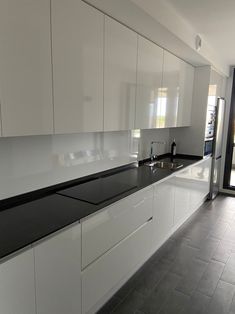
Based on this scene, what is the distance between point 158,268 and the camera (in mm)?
2469

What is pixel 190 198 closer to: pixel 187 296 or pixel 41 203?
pixel 187 296

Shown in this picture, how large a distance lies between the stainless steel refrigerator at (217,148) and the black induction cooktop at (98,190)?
2.68 metres

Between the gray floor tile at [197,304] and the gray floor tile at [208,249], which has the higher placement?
the gray floor tile at [208,249]

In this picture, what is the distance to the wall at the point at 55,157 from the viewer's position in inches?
66.6

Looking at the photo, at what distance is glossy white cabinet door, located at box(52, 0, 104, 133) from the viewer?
1.52 metres

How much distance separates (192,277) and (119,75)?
2.04m

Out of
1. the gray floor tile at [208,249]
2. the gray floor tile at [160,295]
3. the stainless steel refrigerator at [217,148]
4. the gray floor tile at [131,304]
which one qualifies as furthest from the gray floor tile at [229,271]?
the stainless steel refrigerator at [217,148]

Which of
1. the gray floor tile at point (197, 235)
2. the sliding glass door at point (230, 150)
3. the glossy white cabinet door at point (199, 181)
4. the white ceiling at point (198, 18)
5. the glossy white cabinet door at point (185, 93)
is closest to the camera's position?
the white ceiling at point (198, 18)

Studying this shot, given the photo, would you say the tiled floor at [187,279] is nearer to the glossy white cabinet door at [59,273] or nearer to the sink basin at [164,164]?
the glossy white cabinet door at [59,273]

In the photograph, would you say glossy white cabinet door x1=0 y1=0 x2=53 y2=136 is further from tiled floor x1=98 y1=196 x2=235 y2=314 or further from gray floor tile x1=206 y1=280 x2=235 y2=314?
gray floor tile x1=206 y1=280 x2=235 y2=314

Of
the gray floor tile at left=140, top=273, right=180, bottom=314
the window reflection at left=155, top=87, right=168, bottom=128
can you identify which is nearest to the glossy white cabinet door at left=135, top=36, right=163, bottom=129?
the window reflection at left=155, top=87, right=168, bottom=128

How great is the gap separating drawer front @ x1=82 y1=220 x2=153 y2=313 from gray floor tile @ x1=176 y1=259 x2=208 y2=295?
0.43 m

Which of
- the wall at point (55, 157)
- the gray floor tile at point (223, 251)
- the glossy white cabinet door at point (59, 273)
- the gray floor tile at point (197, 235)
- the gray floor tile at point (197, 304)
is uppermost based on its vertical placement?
the wall at point (55, 157)

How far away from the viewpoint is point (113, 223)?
1.87 metres
